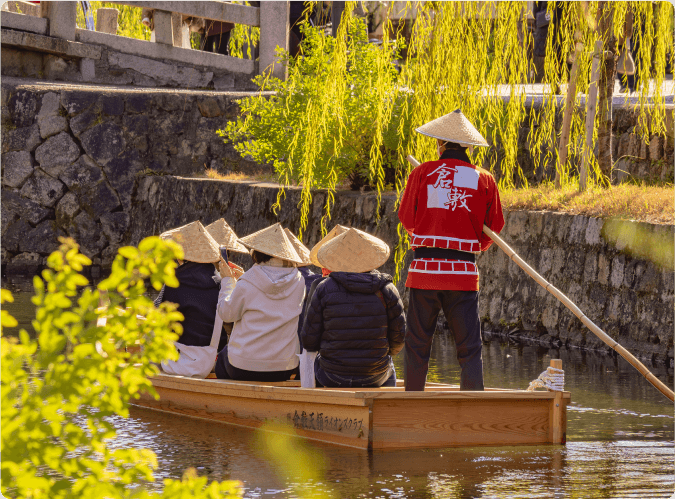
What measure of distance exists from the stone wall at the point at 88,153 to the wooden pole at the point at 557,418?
12.0 metres

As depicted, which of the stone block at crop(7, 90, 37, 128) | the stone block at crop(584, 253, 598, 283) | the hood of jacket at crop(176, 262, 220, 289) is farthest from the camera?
the stone block at crop(7, 90, 37, 128)

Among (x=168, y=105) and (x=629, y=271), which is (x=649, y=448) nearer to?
(x=629, y=271)

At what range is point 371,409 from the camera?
6137 millimetres

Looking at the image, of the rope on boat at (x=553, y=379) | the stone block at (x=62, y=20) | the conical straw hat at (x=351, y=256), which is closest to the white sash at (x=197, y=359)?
the conical straw hat at (x=351, y=256)

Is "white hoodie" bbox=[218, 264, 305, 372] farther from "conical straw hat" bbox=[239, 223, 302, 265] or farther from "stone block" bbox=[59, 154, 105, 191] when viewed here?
"stone block" bbox=[59, 154, 105, 191]

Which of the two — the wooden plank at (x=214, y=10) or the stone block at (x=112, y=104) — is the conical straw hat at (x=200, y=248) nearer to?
the stone block at (x=112, y=104)

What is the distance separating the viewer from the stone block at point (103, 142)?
57.2 feet

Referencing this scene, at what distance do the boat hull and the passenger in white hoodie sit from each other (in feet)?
1.28

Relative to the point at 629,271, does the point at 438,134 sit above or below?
above

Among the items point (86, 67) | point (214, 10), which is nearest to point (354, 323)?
point (214, 10)

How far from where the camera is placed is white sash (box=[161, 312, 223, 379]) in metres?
7.45

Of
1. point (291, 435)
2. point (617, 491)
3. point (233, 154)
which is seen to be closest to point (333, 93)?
point (291, 435)

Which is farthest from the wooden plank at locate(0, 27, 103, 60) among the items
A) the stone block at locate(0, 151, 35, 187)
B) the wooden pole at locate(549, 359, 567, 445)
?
the wooden pole at locate(549, 359, 567, 445)

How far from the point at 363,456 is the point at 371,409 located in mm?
270
